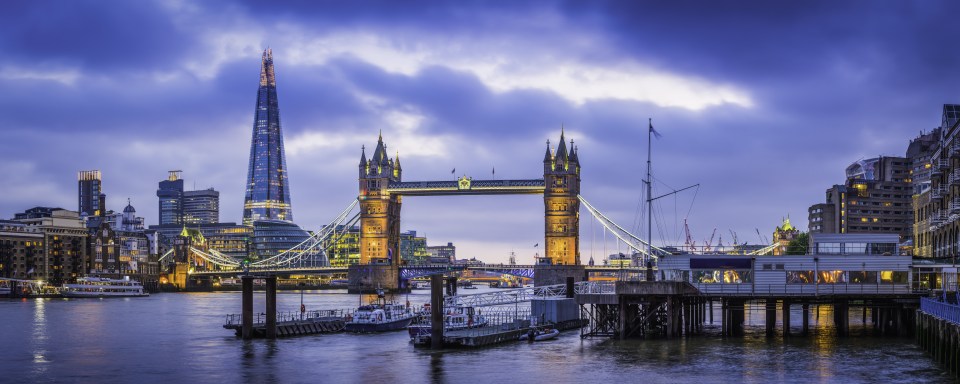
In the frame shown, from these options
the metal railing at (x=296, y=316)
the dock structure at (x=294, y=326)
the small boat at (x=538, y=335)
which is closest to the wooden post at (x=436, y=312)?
the small boat at (x=538, y=335)

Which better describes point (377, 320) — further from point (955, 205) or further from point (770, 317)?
point (955, 205)

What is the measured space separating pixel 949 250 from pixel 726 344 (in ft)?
93.3

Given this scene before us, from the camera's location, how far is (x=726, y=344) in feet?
261

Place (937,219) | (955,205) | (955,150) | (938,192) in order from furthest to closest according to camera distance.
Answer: (938,192), (937,219), (955,150), (955,205)

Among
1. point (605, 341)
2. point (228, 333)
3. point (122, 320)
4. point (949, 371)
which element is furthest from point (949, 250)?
point (122, 320)

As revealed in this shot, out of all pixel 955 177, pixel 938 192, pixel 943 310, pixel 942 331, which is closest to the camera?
pixel 943 310

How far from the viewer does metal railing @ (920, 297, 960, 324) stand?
172 ft

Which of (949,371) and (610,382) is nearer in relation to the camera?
(949,371)

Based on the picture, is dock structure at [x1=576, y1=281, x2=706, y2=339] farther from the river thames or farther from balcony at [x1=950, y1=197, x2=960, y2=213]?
balcony at [x1=950, y1=197, x2=960, y2=213]

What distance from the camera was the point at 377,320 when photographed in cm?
9838

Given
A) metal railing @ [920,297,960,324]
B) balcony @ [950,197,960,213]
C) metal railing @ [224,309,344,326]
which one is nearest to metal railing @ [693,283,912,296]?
metal railing @ [920,297,960,324]

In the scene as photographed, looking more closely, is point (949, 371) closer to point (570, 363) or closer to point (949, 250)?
point (570, 363)

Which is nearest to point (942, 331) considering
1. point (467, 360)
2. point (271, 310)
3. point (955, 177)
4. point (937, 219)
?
point (467, 360)

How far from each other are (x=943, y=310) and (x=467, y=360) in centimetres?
2812
